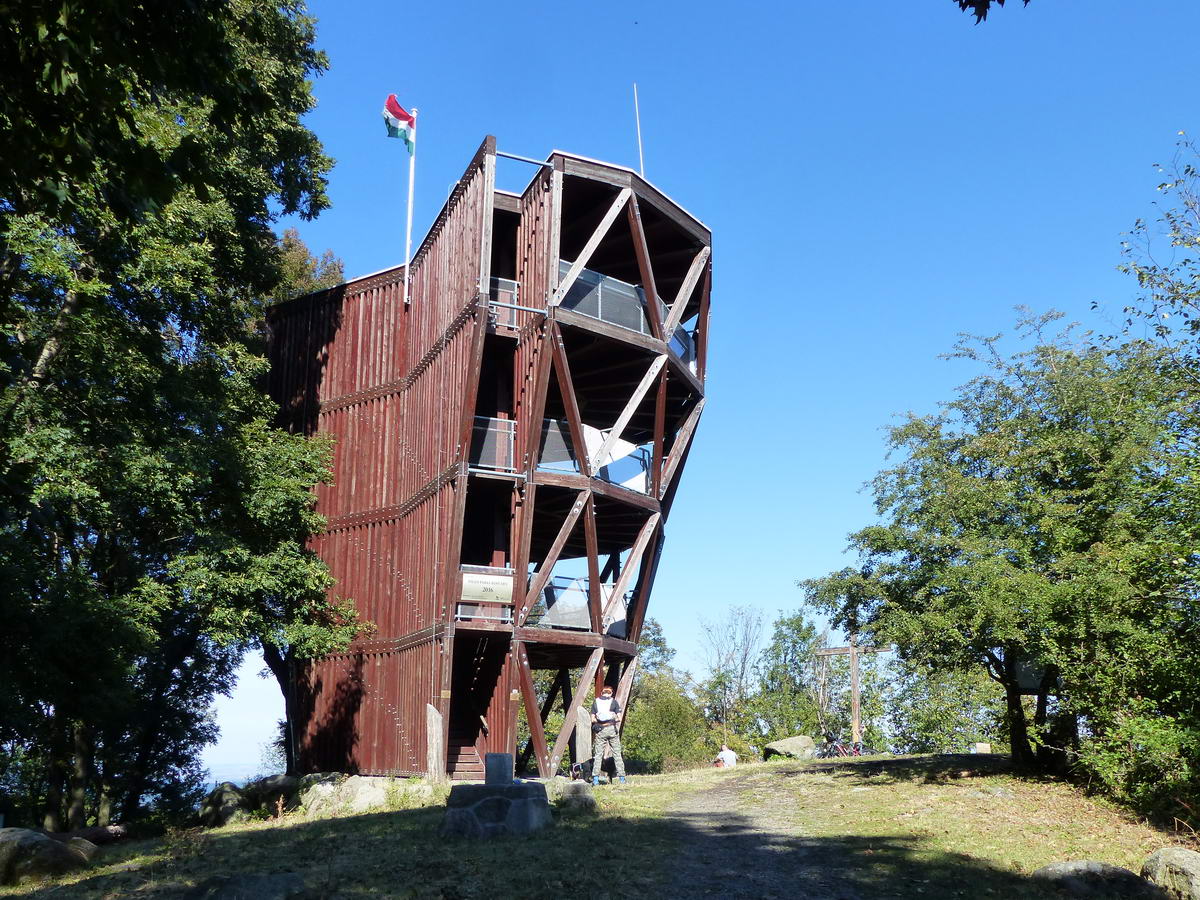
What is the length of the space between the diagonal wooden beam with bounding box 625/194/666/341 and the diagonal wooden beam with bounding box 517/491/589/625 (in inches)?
204

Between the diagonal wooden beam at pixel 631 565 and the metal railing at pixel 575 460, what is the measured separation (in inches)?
37.4

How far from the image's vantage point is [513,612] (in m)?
25.6

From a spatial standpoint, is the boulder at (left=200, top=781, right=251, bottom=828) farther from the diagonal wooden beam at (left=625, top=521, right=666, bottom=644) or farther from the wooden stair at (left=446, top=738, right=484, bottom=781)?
the diagonal wooden beam at (left=625, top=521, right=666, bottom=644)

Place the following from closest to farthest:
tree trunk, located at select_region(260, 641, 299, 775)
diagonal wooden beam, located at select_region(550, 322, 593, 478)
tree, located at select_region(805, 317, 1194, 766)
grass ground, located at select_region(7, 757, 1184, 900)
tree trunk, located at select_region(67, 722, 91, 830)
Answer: grass ground, located at select_region(7, 757, 1184, 900) < tree, located at select_region(805, 317, 1194, 766) < diagonal wooden beam, located at select_region(550, 322, 593, 478) < tree trunk, located at select_region(67, 722, 91, 830) < tree trunk, located at select_region(260, 641, 299, 775)

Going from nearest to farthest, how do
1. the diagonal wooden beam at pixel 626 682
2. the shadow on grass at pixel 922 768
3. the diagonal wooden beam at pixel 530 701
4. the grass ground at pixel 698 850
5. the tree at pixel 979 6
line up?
the tree at pixel 979 6 < the grass ground at pixel 698 850 < the shadow on grass at pixel 922 768 < the diagonal wooden beam at pixel 530 701 < the diagonal wooden beam at pixel 626 682

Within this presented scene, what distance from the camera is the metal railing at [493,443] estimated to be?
26.6m

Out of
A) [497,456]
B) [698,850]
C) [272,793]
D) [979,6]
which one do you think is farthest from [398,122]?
[979,6]

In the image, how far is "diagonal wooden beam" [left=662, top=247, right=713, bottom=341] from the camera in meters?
28.5

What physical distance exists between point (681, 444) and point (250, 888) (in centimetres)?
2207

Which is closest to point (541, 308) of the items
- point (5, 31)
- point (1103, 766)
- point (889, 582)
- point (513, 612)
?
point (513, 612)

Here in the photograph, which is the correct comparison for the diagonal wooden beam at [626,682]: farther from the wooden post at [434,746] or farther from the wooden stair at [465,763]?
the wooden post at [434,746]

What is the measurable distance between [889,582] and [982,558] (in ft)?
7.91

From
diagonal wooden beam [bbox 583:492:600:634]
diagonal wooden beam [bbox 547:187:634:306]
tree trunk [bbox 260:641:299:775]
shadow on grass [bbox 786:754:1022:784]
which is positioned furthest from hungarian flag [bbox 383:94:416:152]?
shadow on grass [bbox 786:754:1022:784]

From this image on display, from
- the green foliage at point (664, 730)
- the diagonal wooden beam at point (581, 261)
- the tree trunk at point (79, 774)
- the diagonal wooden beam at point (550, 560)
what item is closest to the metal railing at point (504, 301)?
Result: the diagonal wooden beam at point (581, 261)
